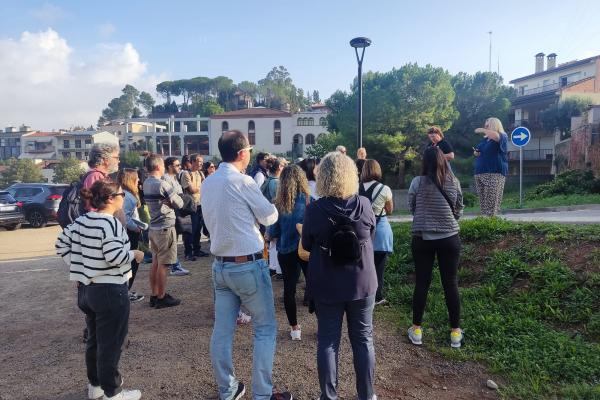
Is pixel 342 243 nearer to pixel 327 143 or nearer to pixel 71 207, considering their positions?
pixel 71 207

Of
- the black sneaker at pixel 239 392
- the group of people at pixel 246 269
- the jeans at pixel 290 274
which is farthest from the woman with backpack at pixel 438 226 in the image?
the black sneaker at pixel 239 392

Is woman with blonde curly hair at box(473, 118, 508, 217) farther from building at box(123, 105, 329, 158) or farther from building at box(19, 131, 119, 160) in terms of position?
building at box(19, 131, 119, 160)

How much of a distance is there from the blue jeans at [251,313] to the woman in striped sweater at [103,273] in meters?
0.70

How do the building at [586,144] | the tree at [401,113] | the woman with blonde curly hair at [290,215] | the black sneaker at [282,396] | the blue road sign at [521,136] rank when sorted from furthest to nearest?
the tree at [401,113] → the building at [586,144] → the blue road sign at [521,136] → the woman with blonde curly hair at [290,215] → the black sneaker at [282,396]

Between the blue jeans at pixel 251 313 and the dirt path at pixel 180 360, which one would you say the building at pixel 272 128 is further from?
the blue jeans at pixel 251 313

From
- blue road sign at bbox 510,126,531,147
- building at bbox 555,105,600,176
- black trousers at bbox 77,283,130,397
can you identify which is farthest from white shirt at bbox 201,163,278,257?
building at bbox 555,105,600,176

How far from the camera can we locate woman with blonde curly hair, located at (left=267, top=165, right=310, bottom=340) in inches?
164

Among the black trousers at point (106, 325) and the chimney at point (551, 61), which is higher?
the chimney at point (551, 61)

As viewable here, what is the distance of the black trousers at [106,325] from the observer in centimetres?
313

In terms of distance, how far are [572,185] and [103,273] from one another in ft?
65.7

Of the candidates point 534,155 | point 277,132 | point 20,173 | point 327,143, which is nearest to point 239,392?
point 327,143

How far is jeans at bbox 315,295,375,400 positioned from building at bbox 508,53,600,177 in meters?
35.4

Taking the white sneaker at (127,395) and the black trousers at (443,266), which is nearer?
the white sneaker at (127,395)

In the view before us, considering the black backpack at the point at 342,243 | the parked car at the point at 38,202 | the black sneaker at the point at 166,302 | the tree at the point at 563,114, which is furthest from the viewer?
the tree at the point at 563,114
